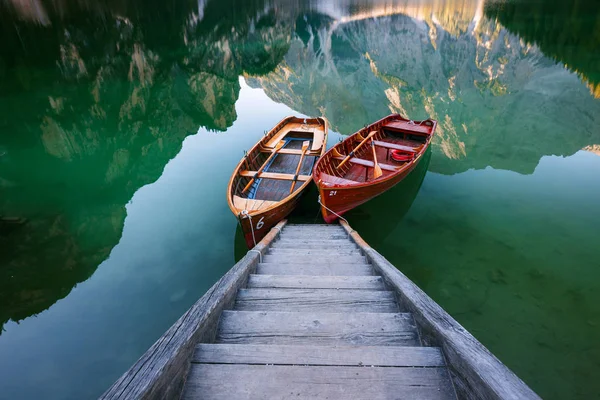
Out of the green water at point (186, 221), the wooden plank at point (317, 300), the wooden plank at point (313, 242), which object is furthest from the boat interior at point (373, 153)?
the wooden plank at point (317, 300)

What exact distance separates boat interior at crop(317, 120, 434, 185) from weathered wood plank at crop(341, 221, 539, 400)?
6.33 metres

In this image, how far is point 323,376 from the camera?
2.21 m

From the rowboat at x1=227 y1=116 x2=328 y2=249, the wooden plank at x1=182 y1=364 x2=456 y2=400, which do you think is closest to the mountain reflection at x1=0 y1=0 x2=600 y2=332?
the rowboat at x1=227 y1=116 x2=328 y2=249

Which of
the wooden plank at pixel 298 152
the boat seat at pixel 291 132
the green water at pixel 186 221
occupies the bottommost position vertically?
the green water at pixel 186 221

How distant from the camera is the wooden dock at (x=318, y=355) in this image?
1.98m

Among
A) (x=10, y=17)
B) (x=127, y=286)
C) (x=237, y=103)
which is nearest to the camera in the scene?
(x=127, y=286)

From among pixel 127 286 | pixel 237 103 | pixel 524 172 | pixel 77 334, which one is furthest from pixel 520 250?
pixel 237 103

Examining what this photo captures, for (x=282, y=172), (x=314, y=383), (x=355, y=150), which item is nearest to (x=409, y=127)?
(x=355, y=150)

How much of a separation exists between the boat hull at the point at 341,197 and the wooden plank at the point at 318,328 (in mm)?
5429

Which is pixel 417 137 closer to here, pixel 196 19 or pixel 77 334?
pixel 77 334

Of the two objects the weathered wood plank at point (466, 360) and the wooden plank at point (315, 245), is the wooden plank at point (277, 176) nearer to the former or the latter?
the wooden plank at point (315, 245)

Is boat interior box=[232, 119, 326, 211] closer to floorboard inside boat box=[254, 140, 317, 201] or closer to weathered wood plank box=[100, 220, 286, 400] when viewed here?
floorboard inside boat box=[254, 140, 317, 201]

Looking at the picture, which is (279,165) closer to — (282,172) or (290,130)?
(282,172)

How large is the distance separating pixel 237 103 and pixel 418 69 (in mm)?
90858
